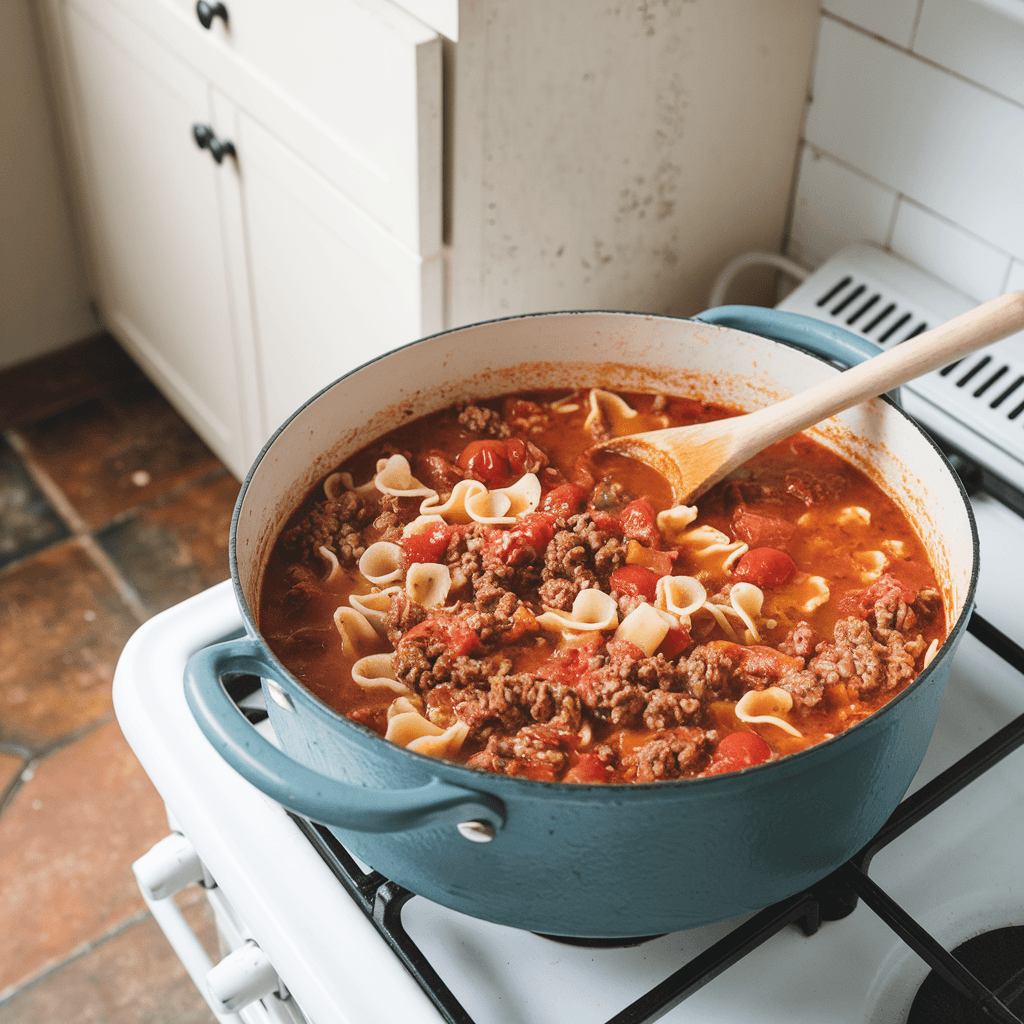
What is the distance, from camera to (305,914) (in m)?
1.03

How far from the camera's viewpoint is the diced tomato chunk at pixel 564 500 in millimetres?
1295

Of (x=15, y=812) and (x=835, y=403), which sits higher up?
(x=835, y=403)

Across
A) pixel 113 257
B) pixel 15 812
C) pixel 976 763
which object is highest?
pixel 976 763

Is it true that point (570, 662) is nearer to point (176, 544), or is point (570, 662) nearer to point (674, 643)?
point (674, 643)

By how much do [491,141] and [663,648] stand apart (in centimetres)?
86

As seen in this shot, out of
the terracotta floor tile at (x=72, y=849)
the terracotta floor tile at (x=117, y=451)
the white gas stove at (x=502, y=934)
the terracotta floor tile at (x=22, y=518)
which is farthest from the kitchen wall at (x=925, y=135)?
the terracotta floor tile at (x=22, y=518)

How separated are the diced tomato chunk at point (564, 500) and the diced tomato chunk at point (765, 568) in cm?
20

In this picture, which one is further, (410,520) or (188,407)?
(188,407)

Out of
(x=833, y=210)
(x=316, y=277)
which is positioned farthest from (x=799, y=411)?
(x=316, y=277)

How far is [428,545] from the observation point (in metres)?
1.23

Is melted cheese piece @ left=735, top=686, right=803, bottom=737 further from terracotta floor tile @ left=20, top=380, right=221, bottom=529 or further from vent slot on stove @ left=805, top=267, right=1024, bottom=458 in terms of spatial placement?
terracotta floor tile @ left=20, top=380, right=221, bottom=529

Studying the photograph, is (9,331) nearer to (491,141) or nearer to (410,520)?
(491,141)

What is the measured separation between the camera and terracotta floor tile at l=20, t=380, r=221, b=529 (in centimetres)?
307

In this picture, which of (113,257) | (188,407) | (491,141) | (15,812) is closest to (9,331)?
(113,257)
